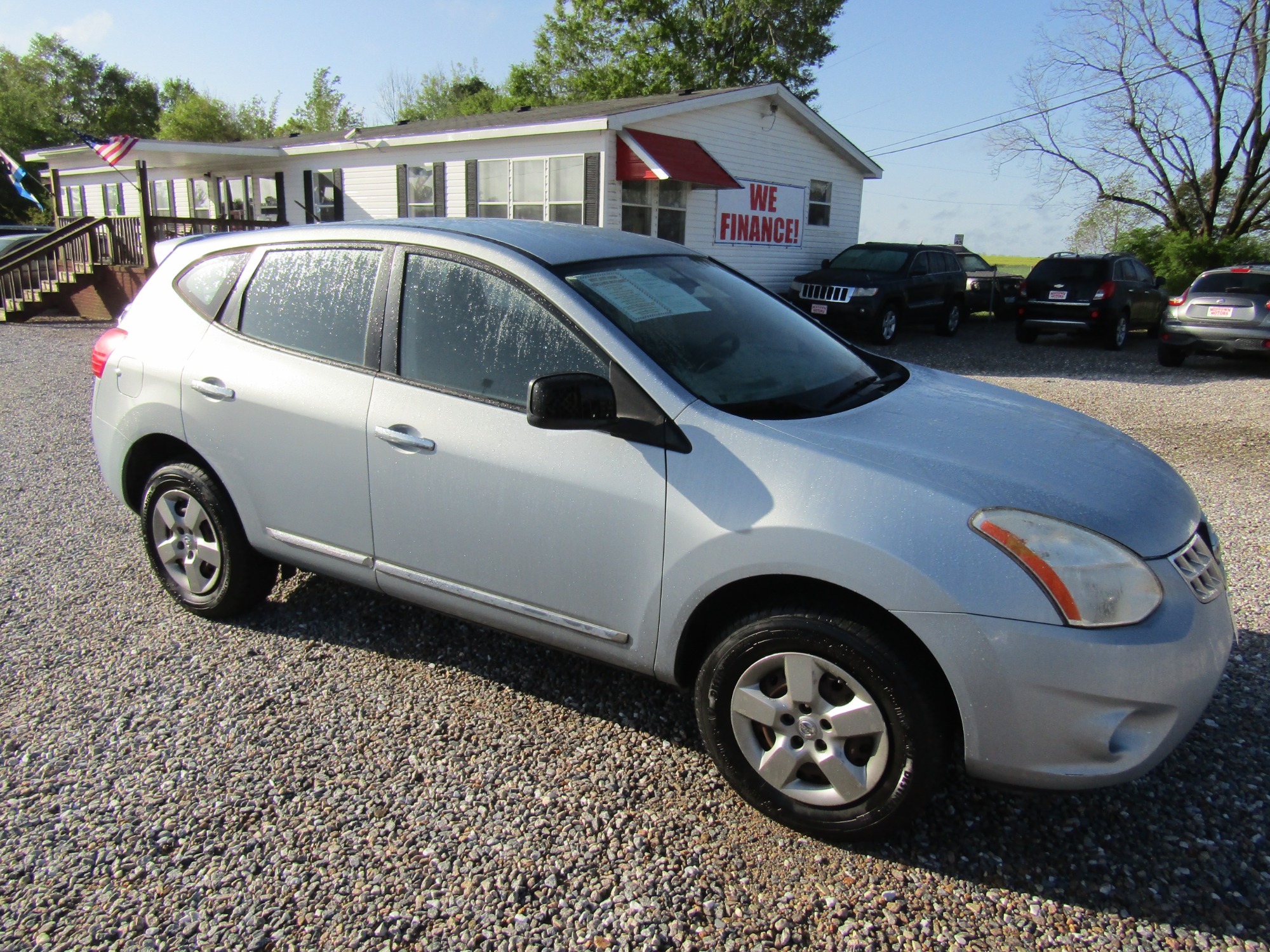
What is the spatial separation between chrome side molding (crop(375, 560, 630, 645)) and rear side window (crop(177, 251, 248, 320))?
1.44 m

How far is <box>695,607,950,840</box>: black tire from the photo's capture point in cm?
233

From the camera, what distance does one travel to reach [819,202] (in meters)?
20.9

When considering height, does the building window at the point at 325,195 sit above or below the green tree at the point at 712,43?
below

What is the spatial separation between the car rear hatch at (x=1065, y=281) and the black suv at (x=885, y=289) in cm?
184

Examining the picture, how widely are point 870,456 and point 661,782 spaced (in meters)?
1.26

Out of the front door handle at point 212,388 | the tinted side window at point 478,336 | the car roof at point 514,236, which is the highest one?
the car roof at point 514,236

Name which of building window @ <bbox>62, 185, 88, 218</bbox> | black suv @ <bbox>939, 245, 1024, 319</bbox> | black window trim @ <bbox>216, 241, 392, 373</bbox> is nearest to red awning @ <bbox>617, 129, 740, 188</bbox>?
black suv @ <bbox>939, 245, 1024, 319</bbox>

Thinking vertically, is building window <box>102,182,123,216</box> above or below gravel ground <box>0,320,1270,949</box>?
above

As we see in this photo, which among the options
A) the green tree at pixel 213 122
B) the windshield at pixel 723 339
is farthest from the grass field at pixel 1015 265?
the green tree at pixel 213 122

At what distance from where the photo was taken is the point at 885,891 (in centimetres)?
238

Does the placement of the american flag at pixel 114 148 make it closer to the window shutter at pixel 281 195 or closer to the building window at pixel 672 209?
the window shutter at pixel 281 195

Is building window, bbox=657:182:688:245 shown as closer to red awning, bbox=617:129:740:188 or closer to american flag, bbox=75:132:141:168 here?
red awning, bbox=617:129:740:188

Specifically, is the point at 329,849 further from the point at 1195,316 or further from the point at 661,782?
the point at 1195,316

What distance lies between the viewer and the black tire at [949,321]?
17.2 meters
